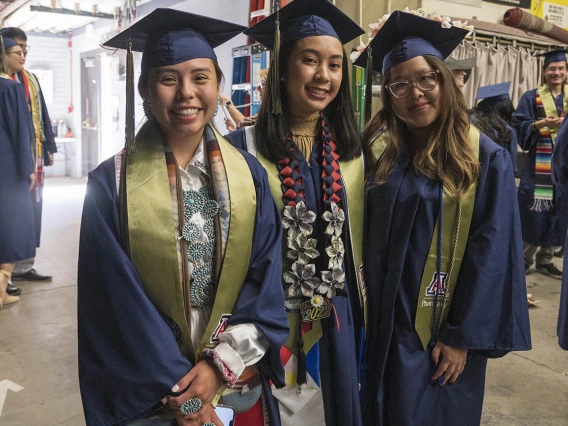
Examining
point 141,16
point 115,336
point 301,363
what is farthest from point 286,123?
point 141,16

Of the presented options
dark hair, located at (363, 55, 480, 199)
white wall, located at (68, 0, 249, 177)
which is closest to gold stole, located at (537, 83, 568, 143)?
white wall, located at (68, 0, 249, 177)

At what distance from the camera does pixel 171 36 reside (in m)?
1.36

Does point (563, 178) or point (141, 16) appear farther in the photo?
point (141, 16)

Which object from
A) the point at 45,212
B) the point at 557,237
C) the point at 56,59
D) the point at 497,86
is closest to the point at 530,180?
the point at 557,237

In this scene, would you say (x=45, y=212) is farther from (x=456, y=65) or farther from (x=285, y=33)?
(x=285, y=33)

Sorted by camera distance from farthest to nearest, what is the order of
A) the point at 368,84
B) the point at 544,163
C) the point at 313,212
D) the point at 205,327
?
the point at 544,163 < the point at 368,84 < the point at 313,212 < the point at 205,327

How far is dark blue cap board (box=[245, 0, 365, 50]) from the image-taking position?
1676mm

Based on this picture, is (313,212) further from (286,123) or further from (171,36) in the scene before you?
(171,36)

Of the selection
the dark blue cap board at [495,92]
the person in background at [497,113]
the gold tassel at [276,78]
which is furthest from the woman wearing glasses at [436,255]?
the dark blue cap board at [495,92]

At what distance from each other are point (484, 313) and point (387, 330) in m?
0.29

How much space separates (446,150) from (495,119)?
2.47m

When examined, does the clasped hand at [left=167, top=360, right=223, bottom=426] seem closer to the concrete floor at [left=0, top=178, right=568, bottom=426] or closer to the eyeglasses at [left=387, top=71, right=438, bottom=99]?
the eyeglasses at [left=387, top=71, right=438, bottom=99]

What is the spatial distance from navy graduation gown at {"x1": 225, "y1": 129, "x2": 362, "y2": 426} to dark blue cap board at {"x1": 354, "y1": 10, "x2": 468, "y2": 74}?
0.42 meters

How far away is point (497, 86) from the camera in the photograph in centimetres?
402
